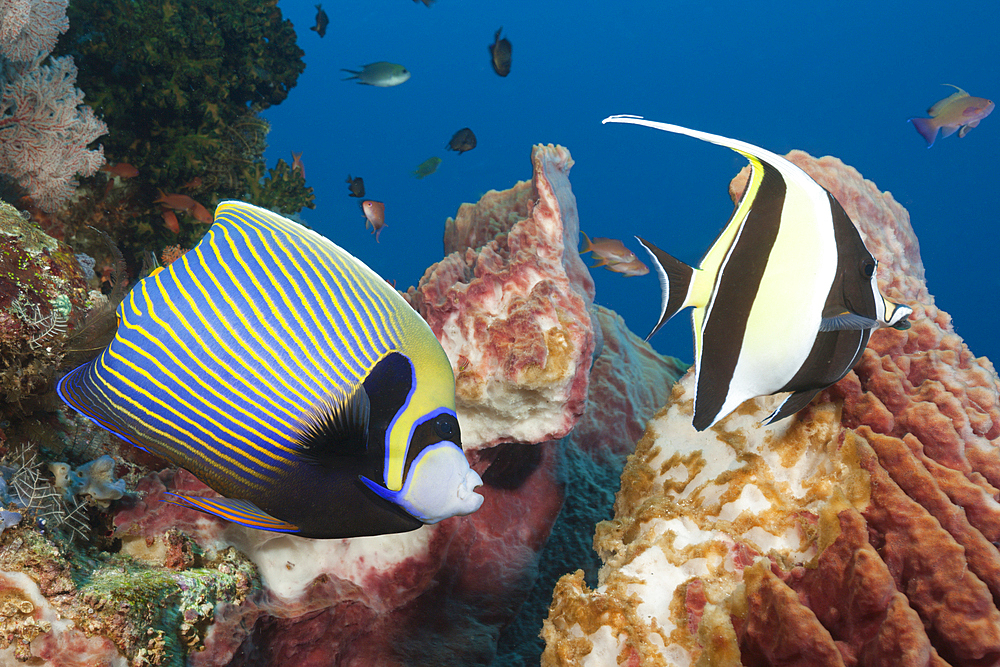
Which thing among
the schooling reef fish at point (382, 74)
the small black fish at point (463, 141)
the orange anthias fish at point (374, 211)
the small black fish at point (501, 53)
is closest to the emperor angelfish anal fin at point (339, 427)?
the orange anthias fish at point (374, 211)

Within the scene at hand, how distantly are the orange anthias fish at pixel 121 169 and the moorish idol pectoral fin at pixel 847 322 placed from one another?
5.49 m

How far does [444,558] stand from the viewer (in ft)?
7.11

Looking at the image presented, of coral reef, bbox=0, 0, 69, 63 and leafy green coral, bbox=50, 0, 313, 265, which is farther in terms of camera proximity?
leafy green coral, bbox=50, 0, 313, 265

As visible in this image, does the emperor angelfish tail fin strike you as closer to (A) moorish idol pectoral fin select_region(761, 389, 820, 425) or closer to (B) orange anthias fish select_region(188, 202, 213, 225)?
(A) moorish idol pectoral fin select_region(761, 389, 820, 425)

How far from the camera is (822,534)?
49.9 inches

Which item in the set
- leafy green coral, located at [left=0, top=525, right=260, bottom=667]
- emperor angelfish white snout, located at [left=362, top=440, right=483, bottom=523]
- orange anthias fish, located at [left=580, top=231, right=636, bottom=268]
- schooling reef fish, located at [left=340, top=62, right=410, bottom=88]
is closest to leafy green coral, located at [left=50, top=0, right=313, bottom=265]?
schooling reef fish, located at [left=340, top=62, right=410, bottom=88]

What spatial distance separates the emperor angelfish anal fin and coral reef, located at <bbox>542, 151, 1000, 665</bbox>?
3.22 ft

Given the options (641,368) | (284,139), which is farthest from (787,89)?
(641,368)

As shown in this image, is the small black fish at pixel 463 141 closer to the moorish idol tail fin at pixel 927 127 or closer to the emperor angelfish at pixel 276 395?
the moorish idol tail fin at pixel 927 127

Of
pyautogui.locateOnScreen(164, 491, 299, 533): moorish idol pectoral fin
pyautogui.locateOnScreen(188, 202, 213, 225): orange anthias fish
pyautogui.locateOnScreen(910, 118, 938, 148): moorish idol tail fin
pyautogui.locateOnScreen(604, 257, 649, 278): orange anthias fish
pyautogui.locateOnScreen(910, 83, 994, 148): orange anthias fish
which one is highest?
pyautogui.locateOnScreen(910, 83, 994, 148): orange anthias fish

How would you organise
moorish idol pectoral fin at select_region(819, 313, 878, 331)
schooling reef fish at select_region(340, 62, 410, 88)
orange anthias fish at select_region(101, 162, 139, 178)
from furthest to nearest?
schooling reef fish at select_region(340, 62, 410, 88) → orange anthias fish at select_region(101, 162, 139, 178) → moorish idol pectoral fin at select_region(819, 313, 878, 331)

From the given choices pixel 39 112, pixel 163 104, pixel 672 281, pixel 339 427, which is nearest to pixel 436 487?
pixel 339 427

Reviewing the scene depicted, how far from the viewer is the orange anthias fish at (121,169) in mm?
4344

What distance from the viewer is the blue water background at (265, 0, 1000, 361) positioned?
2050 inches
